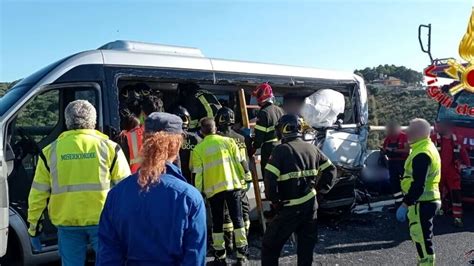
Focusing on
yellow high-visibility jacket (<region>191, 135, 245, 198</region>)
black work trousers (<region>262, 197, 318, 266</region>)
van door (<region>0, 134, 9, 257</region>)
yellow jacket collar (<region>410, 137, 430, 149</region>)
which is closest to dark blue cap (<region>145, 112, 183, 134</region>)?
van door (<region>0, 134, 9, 257</region>)

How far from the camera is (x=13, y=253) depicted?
4.82 meters

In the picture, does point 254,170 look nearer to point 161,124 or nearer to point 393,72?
point 161,124

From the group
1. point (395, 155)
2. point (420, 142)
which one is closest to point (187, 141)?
point (420, 142)

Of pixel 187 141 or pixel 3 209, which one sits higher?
pixel 187 141

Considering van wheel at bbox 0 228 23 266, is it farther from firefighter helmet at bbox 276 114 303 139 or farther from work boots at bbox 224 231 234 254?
firefighter helmet at bbox 276 114 303 139

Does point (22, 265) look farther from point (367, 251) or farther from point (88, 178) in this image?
point (367, 251)

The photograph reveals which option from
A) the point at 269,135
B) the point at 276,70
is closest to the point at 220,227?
the point at 269,135

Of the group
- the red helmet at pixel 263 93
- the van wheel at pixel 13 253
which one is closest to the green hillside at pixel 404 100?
the red helmet at pixel 263 93

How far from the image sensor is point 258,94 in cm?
634

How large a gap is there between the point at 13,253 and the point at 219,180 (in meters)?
2.21

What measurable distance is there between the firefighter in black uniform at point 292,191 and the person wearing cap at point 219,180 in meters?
0.81

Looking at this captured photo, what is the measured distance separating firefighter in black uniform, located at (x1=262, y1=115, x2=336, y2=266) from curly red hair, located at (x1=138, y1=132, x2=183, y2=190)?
2.29 m

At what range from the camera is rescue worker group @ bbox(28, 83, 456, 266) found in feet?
7.19

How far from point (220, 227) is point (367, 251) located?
2142mm
